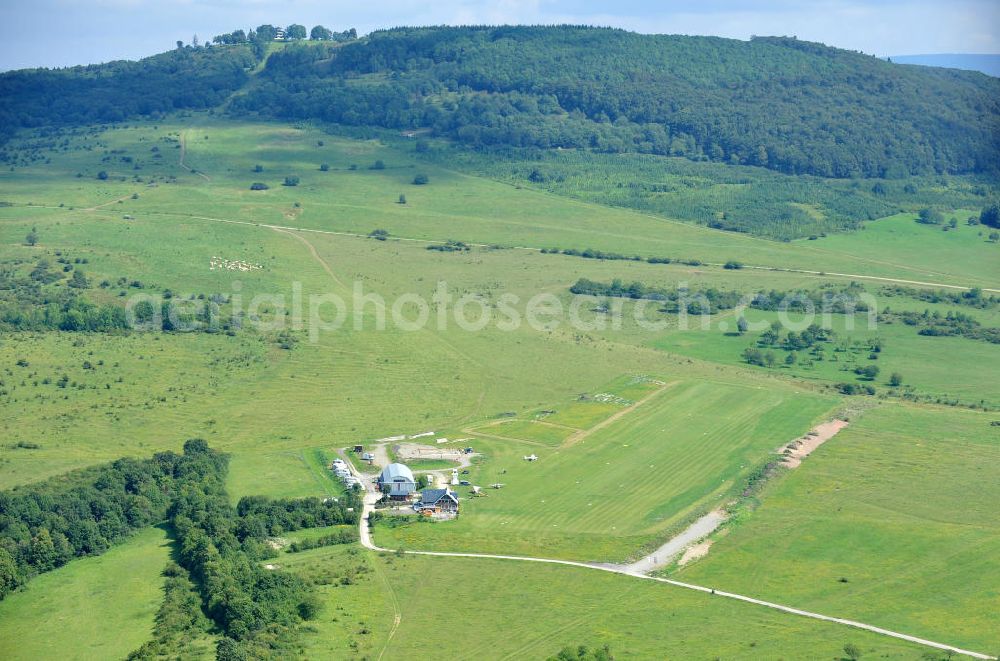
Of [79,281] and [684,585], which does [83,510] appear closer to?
[684,585]

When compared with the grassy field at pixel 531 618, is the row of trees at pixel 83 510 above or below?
above

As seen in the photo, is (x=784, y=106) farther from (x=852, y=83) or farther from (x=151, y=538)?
(x=151, y=538)

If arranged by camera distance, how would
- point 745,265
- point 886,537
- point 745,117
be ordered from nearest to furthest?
point 886,537 < point 745,265 < point 745,117

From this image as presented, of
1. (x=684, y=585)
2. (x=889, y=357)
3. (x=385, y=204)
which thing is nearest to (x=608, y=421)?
(x=684, y=585)

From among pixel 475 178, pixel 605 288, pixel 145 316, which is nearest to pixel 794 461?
pixel 605 288

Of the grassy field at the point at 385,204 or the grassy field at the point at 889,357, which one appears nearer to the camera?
the grassy field at the point at 889,357

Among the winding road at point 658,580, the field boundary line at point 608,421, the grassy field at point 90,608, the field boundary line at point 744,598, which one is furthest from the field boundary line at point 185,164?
the field boundary line at point 744,598

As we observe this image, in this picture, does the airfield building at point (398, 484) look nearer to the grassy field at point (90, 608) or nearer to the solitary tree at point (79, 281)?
the grassy field at point (90, 608)

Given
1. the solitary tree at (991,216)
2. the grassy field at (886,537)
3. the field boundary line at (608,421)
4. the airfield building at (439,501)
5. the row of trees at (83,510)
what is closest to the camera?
the grassy field at (886,537)
